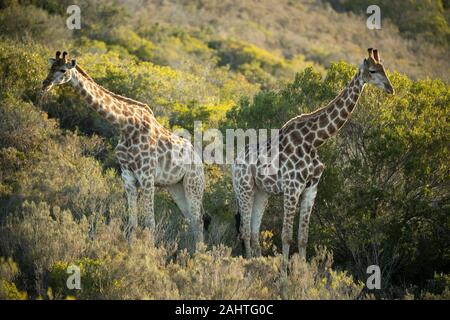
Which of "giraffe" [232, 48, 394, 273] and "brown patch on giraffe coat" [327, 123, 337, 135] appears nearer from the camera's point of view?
"giraffe" [232, 48, 394, 273]

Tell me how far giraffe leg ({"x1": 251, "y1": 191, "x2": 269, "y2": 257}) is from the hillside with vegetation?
0.25m

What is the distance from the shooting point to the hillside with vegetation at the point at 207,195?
9484mm

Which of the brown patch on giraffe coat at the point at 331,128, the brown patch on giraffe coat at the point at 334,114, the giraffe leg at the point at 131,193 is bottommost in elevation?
the giraffe leg at the point at 131,193

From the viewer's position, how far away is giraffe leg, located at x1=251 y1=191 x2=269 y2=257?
12.1 meters

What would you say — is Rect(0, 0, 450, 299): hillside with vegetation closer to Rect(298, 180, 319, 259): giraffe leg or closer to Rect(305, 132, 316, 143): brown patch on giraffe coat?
Rect(298, 180, 319, 259): giraffe leg

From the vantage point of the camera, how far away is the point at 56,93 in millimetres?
16797

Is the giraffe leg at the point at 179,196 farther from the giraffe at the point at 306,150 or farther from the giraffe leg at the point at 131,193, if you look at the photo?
the giraffe at the point at 306,150

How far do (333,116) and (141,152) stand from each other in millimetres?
3195

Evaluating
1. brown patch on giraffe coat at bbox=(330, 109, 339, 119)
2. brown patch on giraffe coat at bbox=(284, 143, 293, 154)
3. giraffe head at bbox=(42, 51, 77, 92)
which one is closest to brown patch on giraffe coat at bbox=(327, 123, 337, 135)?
brown patch on giraffe coat at bbox=(330, 109, 339, 119)

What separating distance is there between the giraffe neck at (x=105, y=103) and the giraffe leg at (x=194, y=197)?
1.50m

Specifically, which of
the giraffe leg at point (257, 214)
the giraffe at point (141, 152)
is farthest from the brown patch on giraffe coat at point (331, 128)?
the giraffe at point (141, 152)

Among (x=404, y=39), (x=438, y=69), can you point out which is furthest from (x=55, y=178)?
(x=404, y=39)

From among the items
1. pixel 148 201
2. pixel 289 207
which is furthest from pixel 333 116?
pixel 148 201

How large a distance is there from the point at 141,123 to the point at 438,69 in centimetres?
2414
